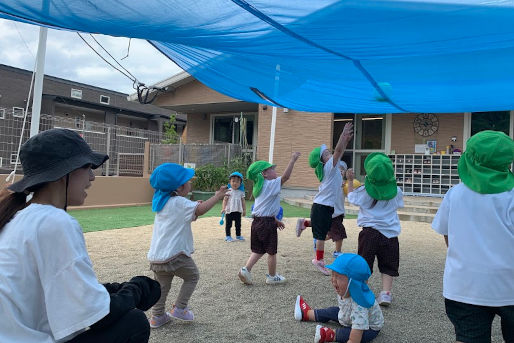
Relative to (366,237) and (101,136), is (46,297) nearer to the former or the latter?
(366,237)

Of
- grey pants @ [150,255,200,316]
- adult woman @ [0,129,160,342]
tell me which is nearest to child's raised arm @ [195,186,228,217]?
grey pants @ [150,255,200,316]

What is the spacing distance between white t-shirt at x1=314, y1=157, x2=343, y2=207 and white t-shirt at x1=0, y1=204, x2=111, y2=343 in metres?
3.93

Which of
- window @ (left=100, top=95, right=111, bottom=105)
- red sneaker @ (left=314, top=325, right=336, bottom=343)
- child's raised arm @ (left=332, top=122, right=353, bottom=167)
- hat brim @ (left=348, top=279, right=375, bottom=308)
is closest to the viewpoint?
hat brim @ (left=348, top=279, right=375, bottom=308)

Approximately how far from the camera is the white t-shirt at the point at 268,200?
4.55 meters

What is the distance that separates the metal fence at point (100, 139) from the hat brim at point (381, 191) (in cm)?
823

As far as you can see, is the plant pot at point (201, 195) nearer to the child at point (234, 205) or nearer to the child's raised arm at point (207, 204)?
the child at point (234, 205)

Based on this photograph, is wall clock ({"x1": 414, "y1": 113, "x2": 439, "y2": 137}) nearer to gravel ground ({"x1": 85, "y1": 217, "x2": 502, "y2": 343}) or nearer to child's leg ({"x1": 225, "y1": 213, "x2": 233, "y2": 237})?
gravel ground ({"x1": 85, "y1": 217, "x2": 502, "y2": 343})

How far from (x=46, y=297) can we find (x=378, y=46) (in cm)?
311

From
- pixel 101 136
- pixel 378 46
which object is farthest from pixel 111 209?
pixel 378 46

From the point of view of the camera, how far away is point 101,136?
1234cm

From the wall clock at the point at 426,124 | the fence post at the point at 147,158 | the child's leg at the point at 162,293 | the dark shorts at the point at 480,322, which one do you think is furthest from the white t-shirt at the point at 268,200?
the fence post at the point at 147,158

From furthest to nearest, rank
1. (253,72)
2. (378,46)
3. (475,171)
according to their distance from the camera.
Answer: (253,72) → (378,46) → (475,171)

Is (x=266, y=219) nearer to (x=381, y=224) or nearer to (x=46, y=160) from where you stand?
(x=381, y=224)

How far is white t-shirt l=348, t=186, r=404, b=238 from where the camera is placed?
12.6 feet
